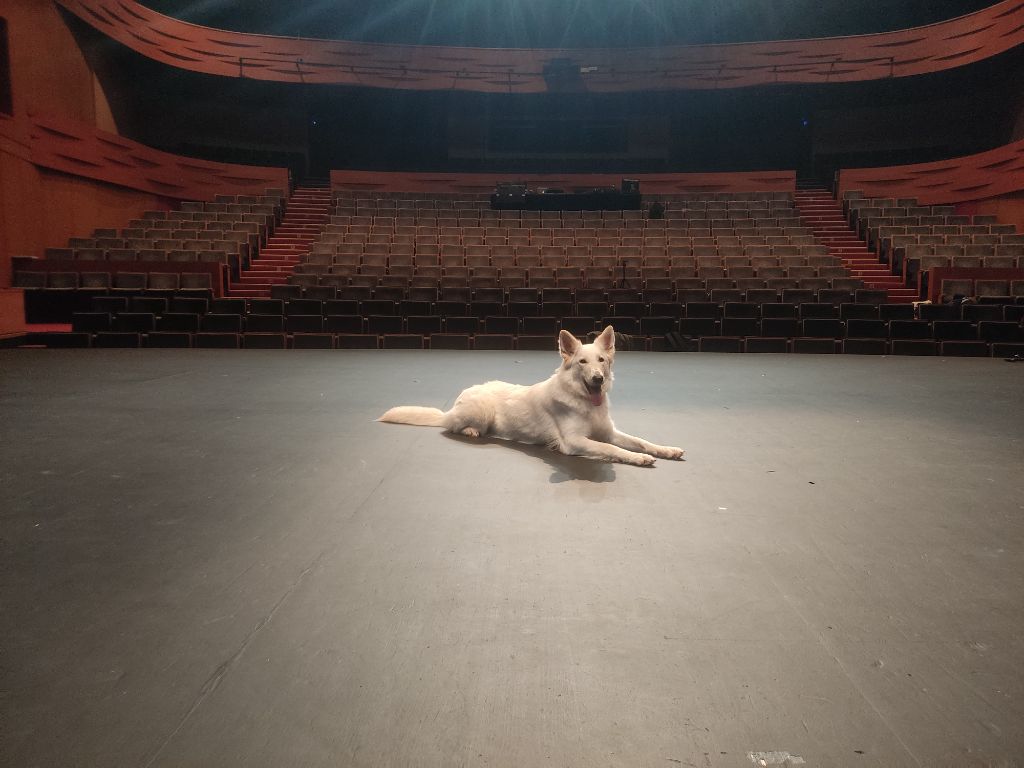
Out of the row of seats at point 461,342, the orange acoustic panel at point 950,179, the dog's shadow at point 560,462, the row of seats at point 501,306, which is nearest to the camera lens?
the dog's shadow at point 560,462

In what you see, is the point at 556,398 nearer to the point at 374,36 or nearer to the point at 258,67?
the point at 258,67

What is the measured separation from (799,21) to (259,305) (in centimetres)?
1437

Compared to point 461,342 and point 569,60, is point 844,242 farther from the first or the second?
point 461,342

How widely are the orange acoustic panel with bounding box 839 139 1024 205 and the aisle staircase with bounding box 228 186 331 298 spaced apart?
10.4 meters

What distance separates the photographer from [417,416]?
3.01 m

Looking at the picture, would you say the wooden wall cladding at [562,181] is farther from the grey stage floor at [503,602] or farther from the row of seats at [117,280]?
the grey stage floor at [503,602]

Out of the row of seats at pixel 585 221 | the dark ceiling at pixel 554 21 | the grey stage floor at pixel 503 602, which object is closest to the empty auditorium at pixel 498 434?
the grey stage floor at pixel 503 602

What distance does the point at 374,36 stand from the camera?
1523 centimetres

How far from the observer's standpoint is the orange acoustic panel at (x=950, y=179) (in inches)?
427

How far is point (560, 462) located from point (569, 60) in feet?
46.0

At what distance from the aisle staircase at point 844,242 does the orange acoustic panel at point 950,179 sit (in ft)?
1.92

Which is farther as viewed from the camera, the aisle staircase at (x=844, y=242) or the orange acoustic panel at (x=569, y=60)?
the orange acoustic panel at (x=569, y=60)

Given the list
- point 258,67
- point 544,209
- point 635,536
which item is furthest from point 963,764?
point 258,67

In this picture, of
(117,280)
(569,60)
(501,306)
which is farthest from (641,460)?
(569,60)
